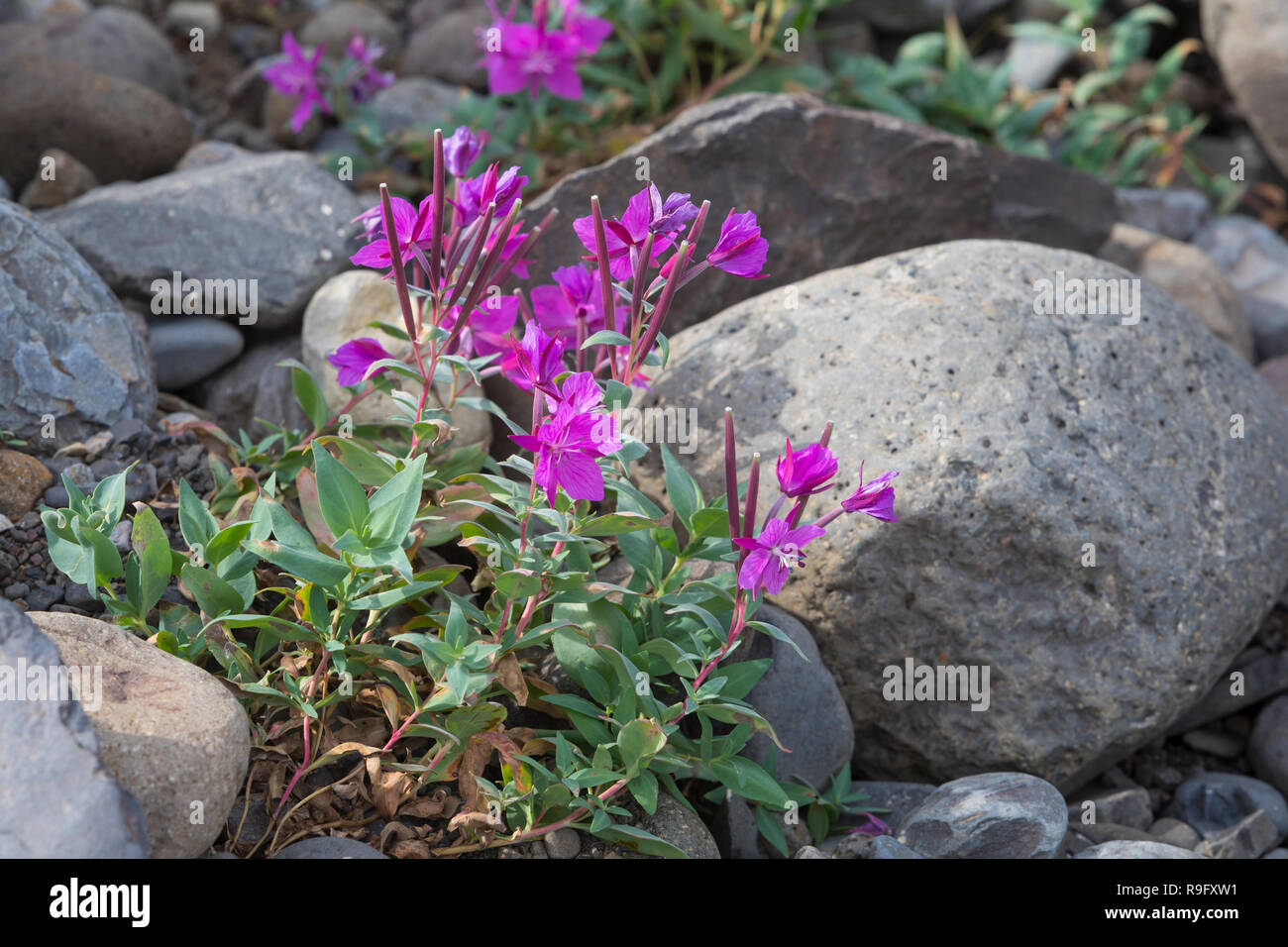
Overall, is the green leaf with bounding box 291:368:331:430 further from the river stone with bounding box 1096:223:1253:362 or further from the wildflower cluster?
the river stone with bounding box 1096:223:1253:362

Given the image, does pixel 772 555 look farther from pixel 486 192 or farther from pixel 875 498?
pixel 486 192

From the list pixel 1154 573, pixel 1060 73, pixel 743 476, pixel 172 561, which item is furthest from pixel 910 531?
pixel 1060 73

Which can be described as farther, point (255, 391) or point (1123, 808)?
point (255, 391)

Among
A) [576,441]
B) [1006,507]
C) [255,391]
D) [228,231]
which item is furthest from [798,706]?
[228,231]

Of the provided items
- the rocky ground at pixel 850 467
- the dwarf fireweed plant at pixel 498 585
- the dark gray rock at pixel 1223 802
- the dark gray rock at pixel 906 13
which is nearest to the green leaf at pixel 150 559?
the dwarf fireweed plant at pixel 498 585

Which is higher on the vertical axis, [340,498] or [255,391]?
[340,498]

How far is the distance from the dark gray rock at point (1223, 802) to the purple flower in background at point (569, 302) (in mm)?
2344

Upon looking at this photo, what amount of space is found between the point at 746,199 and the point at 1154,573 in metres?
1.90

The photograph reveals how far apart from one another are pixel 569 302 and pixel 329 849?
53.0 inches

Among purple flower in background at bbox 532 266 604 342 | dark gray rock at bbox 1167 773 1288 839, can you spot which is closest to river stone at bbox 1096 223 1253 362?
dark gray rock at bbox 1167 773 1288 839

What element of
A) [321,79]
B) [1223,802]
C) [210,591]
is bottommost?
[1223,802]

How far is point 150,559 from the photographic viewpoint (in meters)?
2.50

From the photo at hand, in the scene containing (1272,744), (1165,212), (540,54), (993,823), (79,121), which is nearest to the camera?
(993,823)

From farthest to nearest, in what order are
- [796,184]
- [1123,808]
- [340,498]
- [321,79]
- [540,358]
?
1. [321,79]
2. [796,184]
3. [1123,808]
4. [340,498]
5. [540,358]
